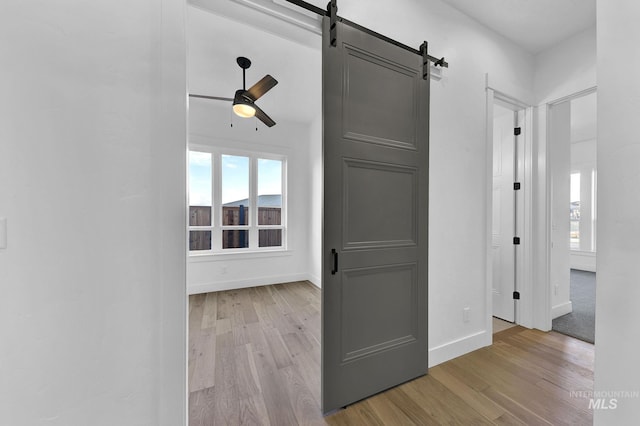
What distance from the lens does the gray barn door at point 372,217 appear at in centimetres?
150

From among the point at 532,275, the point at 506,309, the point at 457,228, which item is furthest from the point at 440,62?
the point at 506,309

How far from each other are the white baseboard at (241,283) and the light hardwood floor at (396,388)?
1.29 metres

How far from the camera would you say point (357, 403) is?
5.17ft

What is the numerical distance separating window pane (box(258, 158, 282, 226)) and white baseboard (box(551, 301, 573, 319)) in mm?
4172

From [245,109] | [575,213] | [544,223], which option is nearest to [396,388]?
[544,223]

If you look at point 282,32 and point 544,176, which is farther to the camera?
point 544,176

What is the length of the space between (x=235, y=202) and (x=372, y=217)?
3365 mm

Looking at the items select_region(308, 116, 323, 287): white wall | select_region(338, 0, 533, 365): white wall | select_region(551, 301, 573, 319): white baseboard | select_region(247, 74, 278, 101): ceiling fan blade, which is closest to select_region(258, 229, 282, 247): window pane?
select_region(308, 116, 323, 287): white wall

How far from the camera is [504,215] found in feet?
9.20

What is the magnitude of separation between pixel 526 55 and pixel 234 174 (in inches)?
172

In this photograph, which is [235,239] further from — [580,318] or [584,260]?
[584,260]

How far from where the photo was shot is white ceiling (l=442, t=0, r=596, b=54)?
208 cm

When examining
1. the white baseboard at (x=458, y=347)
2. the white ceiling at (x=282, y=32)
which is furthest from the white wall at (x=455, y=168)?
the white ceiling at (x=282, y=32)

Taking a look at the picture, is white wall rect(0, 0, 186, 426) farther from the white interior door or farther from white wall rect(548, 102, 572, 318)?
white wall rect(548, 102, 572, 318)
